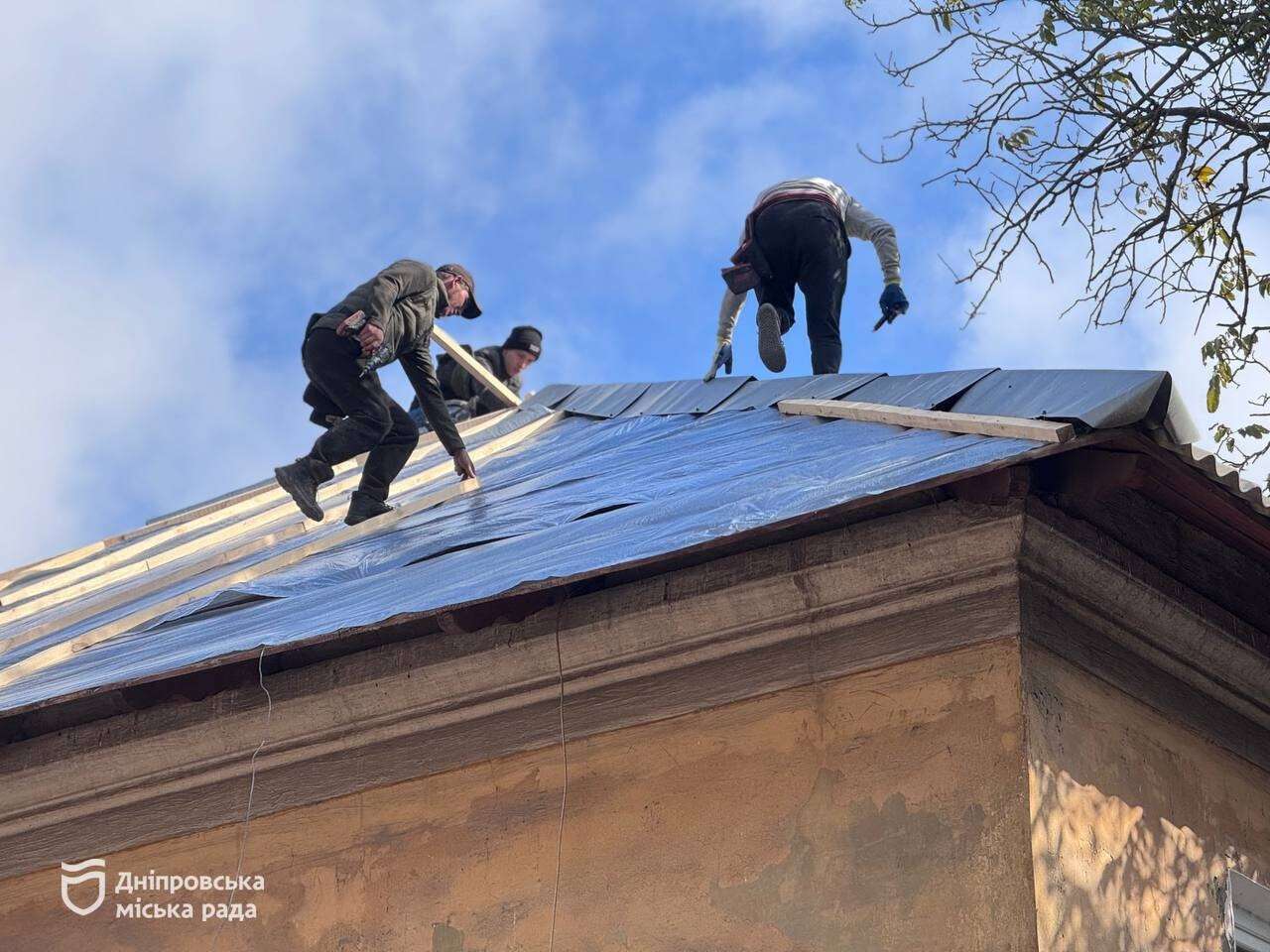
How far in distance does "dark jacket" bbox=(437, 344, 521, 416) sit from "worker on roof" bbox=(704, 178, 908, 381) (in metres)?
2.51


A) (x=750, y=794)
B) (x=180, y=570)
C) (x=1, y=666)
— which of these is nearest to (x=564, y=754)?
(x=750, y=794)

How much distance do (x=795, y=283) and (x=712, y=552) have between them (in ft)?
17.0

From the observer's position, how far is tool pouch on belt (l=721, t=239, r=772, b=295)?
9.72 meters

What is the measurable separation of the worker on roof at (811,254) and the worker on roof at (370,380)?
2296 mm

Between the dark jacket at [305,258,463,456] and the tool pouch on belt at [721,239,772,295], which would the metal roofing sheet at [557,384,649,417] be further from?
the dark jacket at [305,258,463,456]

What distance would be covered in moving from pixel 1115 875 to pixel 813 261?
5545 mm

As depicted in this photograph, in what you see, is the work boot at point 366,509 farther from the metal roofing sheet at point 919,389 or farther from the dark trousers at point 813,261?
the dark trousers at point 813,261

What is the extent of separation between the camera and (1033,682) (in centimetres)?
457

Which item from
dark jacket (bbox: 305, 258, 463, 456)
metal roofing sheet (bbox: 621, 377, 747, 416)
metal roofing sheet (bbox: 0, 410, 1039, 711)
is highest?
metal roofing sheet (bbox: 621, 377, 747, 416)

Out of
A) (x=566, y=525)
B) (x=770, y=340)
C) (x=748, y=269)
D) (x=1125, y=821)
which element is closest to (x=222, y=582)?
(x=566, y=525)

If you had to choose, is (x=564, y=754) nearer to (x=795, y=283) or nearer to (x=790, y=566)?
(x=790, y=566)

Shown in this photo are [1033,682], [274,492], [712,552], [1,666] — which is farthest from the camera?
[274,492]

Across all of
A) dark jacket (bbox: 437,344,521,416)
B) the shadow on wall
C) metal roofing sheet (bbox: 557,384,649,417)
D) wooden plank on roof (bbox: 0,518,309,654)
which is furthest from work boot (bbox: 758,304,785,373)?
the shadow on wall

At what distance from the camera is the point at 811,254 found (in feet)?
31.4
